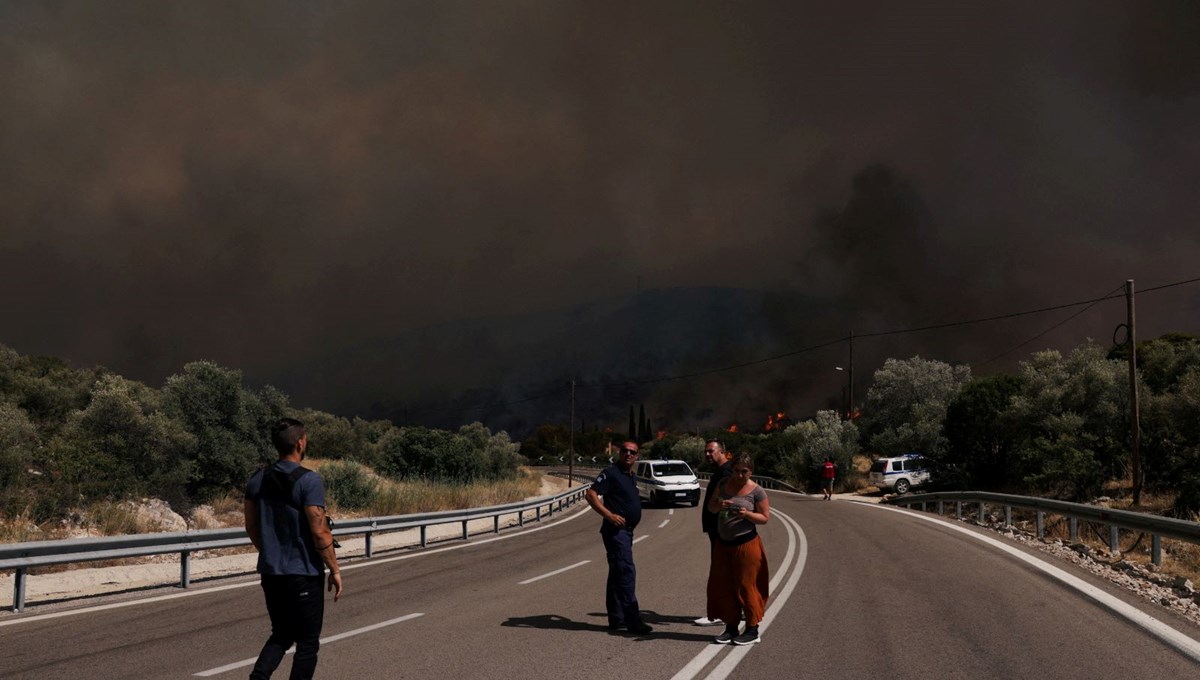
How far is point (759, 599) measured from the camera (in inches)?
284

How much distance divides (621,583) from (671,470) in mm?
25279

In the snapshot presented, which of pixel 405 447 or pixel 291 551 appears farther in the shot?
pixel 405 447

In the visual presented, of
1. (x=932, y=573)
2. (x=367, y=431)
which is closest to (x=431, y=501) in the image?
(x=932, y=573)

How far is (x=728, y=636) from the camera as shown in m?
7.25

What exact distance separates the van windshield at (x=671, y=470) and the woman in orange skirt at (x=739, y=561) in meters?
25.0

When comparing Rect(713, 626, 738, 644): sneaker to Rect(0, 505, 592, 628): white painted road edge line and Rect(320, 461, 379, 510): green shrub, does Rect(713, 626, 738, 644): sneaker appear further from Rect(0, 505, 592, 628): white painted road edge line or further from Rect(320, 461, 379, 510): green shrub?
Rect(320, 461, 379, 510): green shrub

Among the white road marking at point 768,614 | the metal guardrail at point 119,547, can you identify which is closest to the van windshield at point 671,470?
the white road marking at point 768,614

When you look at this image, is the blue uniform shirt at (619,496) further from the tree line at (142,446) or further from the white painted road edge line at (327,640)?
the tree line at (142,446)

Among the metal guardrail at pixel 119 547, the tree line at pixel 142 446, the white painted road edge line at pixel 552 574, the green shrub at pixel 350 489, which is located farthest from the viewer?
the green shrub at pixel 350 489

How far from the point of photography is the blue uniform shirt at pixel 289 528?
188 inches

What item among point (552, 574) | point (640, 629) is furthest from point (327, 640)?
point (552, 574)

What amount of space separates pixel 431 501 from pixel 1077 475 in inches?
824

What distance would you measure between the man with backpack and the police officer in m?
3.28

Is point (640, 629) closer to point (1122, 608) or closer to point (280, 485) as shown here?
point (280, 485)
